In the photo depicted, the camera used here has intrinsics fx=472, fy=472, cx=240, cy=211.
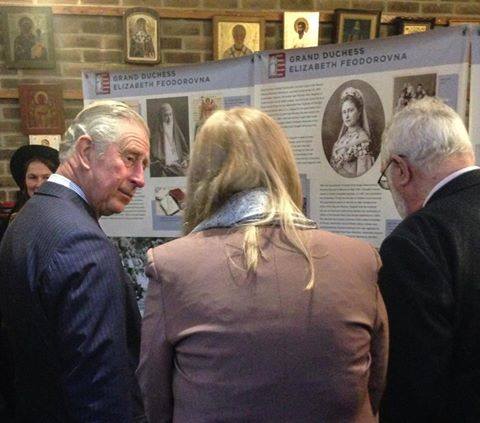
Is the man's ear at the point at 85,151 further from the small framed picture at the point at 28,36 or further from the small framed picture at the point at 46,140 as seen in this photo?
the small framed picture at the point at 28,36

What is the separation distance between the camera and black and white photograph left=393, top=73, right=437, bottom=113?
1476 mm

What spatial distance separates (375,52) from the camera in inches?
61.6

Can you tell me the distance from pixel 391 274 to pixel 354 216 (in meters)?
0.64

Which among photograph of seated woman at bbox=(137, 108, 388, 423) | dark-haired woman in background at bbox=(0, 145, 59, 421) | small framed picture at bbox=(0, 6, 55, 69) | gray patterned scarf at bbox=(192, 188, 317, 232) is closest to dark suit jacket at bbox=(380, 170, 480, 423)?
photograph of seated woman at bbox=(137, 108, 388, 423)

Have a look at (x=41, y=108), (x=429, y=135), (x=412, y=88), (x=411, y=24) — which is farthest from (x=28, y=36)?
(x=429, y=135)

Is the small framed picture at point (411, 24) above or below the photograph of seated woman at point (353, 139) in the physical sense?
above

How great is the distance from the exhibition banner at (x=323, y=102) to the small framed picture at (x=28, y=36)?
0.89 m

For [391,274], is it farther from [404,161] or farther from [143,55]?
[143,55]

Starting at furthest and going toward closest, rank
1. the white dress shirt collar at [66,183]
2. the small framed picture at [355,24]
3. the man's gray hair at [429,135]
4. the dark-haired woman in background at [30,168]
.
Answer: the small framed picture at [355,24]
the dark-haired woman in background at [30,168]
the white dress shirt collar at [66,183]
the man's gray hair at [429,135]

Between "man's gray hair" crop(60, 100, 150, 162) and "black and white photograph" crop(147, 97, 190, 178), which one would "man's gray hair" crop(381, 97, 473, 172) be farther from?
"black and white photograph" crop(147, 97, 190, 178)

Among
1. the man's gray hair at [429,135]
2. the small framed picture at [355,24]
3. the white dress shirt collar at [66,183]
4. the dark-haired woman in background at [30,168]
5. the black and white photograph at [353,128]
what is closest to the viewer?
the man's gray hair at [429,135]

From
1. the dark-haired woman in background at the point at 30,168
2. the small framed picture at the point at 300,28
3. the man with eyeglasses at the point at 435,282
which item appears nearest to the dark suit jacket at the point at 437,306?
the man with eyeglasses at the point at 435,282

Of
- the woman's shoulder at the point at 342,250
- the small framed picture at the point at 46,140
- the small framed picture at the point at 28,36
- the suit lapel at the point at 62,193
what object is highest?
the small framed picture at the point at 28,36

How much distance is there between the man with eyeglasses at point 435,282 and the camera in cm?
98
